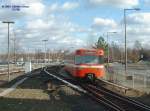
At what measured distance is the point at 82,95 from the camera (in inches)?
1171

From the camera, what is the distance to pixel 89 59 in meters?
40.7

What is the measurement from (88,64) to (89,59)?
500 millimetres

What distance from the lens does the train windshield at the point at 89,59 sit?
133 ft

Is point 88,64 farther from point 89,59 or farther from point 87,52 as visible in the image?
point 87,52

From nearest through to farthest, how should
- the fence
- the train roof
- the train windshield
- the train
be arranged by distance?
the fence
the train
the train windshield
the train roof

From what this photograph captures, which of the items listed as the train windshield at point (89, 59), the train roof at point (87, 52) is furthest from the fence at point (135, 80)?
the train roof at point (87, 52)

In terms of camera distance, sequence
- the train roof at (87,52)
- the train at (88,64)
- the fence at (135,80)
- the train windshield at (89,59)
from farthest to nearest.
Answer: the train roof at (87,52)
the train windshield at (89,59)
the train at (88,64)
the fence at (135,80)

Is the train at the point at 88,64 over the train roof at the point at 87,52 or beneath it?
beneath

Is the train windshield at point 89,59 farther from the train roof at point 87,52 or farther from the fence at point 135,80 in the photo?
the fence at point 135,80

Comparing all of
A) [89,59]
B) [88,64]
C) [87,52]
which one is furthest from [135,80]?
[87,52]

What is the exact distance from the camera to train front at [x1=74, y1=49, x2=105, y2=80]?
132 feet

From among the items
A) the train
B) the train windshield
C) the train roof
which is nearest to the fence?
the train

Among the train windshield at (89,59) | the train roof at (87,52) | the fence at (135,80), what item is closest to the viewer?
the fence at (135,80)

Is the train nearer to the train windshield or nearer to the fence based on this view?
the train windshield
